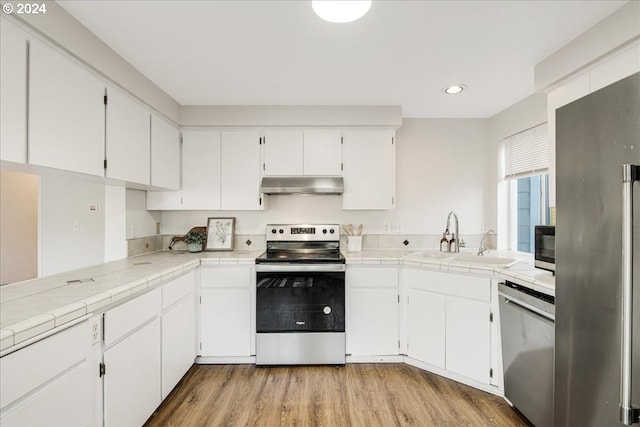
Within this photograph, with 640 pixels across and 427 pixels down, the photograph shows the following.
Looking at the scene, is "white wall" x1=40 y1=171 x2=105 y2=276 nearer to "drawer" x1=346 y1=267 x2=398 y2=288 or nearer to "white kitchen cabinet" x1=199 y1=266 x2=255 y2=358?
"white kitchen cabinet" x1=199 y1=266 x2=255 y2=358

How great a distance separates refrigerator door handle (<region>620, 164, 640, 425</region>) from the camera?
0.88m

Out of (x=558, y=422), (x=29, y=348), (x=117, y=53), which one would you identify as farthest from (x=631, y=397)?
(x=117, y=53)

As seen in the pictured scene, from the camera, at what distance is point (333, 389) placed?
2154mm

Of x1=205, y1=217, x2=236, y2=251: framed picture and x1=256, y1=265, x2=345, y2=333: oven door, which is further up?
x1=205, y1=217, x2=236, y2=251: framed picture

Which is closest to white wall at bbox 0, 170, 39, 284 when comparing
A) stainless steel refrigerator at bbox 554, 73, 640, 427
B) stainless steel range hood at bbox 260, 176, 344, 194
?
stainless steel range hood at bbox 260, 176, 344, 194

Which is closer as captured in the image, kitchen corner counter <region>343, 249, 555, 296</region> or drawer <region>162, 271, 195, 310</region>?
kitchen corner counter <region>343, 249, 555, 296</region>

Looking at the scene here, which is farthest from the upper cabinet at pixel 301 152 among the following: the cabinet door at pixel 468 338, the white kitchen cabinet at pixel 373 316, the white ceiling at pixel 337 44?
the cabinet door at pixel 468 338

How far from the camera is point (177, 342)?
2127 mm

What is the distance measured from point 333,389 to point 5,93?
2527 mm

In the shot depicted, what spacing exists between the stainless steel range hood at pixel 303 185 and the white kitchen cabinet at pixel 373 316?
86 cm

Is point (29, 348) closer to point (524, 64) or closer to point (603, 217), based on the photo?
point (603, 217)

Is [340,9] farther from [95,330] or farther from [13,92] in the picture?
[95,330]

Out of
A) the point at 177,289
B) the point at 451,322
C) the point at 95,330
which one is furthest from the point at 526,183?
the point at 95,330

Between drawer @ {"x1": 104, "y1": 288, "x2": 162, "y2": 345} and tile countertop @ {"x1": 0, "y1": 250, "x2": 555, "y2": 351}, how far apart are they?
0.05 m
